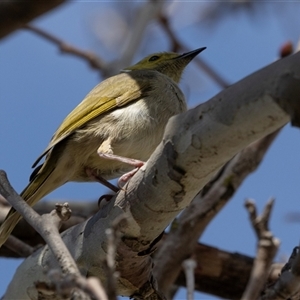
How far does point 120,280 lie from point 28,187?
113 centimetres

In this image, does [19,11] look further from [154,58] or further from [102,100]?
[154,58]

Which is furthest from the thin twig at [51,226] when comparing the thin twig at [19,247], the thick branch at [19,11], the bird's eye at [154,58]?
the bird's eye at [154,58]

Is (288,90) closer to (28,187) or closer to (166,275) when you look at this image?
(28,187)

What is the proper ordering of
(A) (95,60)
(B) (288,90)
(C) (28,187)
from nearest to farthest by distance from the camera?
1. (B) (288,90)
2. (C) (28,187)
3. (A) (95,60)

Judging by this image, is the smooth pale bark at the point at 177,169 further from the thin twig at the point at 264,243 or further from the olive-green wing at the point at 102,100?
the olive-green wing at the point at 102,100

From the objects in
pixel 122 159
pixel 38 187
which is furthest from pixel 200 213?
pixel 38 187

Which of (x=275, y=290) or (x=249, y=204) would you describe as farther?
(x=249, y=204)

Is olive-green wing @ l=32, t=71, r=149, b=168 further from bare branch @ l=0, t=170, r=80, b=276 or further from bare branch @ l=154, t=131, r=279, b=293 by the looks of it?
bare branch @ l=0, t=170, r=80, b=276

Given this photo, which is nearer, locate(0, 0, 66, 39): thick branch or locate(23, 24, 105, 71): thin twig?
locate(0, 0, 66, 39): thick branch

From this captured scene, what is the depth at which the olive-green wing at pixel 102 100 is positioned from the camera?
483cm

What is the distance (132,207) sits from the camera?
10.9 ft

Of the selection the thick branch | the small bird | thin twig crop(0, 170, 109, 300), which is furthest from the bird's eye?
thin twig crop(0, 170, 109, 300)

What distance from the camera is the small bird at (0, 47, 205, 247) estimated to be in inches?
185

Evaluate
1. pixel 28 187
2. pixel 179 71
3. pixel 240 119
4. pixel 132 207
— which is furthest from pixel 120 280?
pixel 179 71
